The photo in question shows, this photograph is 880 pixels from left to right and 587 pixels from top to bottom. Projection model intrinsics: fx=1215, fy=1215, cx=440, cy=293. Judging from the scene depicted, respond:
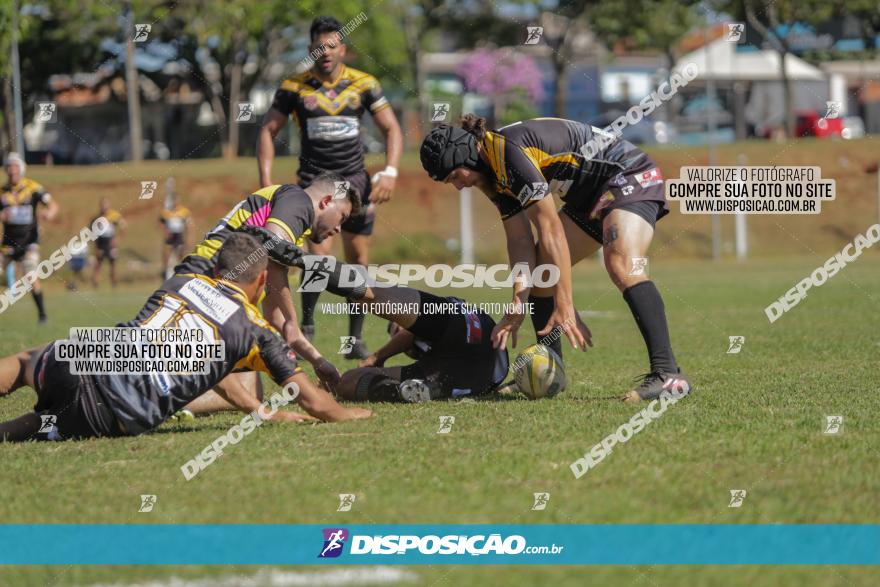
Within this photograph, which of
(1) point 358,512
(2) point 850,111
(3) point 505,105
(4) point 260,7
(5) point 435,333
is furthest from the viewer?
(2) point 850,111

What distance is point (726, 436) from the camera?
627 cm

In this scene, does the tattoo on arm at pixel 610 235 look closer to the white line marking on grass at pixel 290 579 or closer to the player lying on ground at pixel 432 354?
the player lying on ground at pixel 432 354

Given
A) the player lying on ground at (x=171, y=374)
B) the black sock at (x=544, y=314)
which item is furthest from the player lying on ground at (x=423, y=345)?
the player lying on ground at (x=171, y=374)

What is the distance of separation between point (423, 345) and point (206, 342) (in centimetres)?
204

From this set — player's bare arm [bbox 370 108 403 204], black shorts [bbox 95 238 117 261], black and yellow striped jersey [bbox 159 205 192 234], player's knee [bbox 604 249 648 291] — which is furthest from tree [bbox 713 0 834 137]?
player's knee [bbox 604 249 648 291]

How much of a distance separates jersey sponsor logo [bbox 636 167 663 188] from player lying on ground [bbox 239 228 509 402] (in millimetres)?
1353

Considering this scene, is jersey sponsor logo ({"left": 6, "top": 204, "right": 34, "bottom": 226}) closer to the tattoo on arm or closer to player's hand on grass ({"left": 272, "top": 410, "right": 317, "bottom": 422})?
player's hand on grass ({"left": 272, "top": 410, "right": 317, "bottom": 422})

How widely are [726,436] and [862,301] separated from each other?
410 inches

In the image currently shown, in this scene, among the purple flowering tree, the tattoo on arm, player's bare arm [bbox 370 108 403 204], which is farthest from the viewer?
the purple flowering tree

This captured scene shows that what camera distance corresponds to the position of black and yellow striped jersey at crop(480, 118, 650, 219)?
740 cm

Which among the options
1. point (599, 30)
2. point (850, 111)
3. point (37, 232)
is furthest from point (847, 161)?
point (37, 232)

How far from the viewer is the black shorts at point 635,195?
25.9 ft

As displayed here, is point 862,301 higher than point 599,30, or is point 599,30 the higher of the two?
point 599,30

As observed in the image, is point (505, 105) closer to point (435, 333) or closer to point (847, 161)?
point (847, 161)
